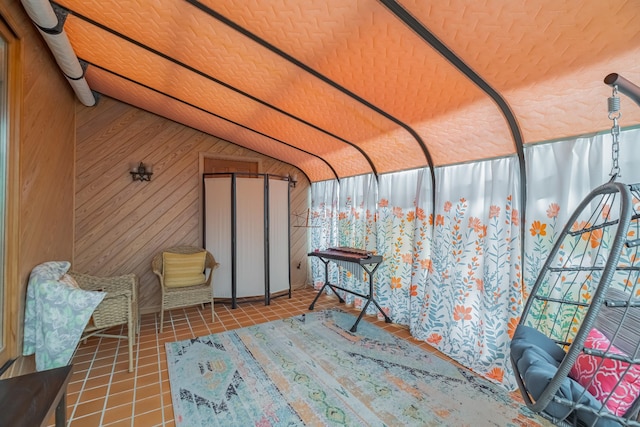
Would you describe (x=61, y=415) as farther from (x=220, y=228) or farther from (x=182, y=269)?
(x=220, y=228)

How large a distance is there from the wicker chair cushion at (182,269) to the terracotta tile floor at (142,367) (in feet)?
1.51

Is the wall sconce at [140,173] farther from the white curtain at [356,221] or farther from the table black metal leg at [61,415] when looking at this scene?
the table black metal leg at [61,415]

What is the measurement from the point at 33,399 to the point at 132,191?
3.19 metres

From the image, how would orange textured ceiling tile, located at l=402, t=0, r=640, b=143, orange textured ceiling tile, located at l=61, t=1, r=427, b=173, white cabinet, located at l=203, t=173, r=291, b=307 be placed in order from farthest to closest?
white cabinet, located at l=203, t=173, r=291, b=307 → orange textured ceiling tile, located at l=61, t=1, r=427, b=173 → orange textured ceiling tile, located at l=402, t=0, r=640, b=143

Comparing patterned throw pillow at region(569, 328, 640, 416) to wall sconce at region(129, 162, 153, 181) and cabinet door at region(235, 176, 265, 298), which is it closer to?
cabinet door at region(235, 176, 265, 298)

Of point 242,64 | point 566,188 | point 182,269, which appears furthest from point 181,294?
point 566,188

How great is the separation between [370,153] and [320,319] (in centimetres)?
217

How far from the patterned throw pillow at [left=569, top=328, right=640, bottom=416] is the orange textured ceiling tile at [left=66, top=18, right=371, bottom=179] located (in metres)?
2.75

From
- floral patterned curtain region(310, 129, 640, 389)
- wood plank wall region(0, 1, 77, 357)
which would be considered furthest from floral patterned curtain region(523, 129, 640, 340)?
wood plank wall region(0, 1, 77, 357)

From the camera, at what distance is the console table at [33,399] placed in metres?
1.03

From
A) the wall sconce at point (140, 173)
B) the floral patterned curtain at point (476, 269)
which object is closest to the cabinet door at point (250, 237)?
the wall sconce at point (140, 173)

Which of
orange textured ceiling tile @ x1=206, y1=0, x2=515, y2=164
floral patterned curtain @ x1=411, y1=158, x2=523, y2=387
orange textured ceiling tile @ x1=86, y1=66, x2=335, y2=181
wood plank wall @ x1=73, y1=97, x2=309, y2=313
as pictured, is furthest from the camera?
wood plank wall @ x1=73, y1=97, x2=309, y2=313

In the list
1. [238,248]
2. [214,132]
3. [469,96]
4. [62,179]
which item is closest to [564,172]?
[469,96]

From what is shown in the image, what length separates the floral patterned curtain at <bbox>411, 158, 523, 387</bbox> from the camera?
2256 millimetres
